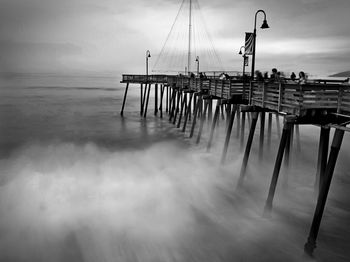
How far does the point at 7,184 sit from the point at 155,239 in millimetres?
9820

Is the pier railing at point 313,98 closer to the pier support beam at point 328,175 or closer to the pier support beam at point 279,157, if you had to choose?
the pier support beam at point 279,157

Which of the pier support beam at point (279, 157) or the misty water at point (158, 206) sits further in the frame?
the pier support beam at point (279, 157)

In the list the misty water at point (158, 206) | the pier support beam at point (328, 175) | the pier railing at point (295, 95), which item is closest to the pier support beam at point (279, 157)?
the pier railing at point (295, 95)

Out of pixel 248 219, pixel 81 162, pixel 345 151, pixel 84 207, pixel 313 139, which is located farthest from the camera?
pixel 313 139

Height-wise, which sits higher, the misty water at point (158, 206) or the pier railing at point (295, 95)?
the pier railing at point (295, 95)

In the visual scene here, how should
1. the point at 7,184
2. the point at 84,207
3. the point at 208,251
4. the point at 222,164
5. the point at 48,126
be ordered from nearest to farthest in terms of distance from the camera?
the point at 208,251 < the point at 84,207 < the point at 7,184 < the point at 222,164 < the point at 48,126

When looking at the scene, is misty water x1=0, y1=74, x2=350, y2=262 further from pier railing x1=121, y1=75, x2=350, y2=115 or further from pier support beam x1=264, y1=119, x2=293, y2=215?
pier railing x1=121, y1=75, x2=350, y2=115

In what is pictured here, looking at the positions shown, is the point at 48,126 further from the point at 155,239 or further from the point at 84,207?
the point at 155,239

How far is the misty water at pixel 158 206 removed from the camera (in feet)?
32.3

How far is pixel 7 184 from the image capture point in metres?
15.5

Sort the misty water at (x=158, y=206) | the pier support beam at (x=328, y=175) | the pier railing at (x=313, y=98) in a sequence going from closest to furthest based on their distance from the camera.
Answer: the pier support beam at (x=328, y=175) → the pier railing at (x=313, y=98) → the misty water at (x=158, y=206)

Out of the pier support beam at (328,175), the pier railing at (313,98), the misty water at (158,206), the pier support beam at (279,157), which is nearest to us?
the pier support beam at (328,175)

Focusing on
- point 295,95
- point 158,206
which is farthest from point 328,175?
point 158,206

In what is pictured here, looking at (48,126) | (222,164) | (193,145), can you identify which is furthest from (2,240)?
(48,126)
